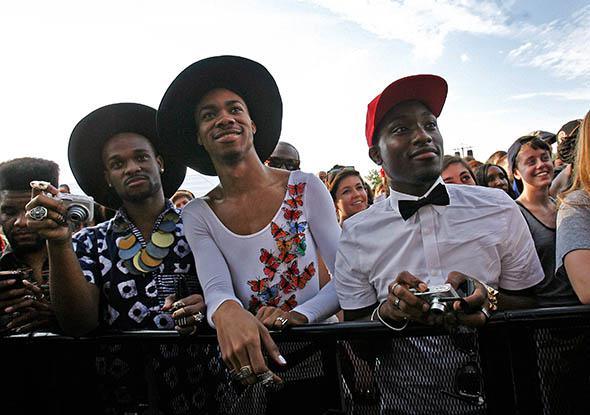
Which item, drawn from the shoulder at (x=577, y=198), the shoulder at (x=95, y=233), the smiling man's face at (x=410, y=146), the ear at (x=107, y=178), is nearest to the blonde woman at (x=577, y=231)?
the shoulder at (x=577, y=198)

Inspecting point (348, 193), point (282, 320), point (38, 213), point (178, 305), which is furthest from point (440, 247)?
point (348, 193)

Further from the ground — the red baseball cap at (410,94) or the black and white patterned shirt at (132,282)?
the red baseball cap at (410,94)

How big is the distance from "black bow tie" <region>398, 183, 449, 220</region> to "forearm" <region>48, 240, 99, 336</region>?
4.26ft

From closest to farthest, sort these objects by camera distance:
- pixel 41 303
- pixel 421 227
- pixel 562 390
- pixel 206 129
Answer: pixel 562 390 < pixel 421 227 < pixel 41 303 < pixel 206 129

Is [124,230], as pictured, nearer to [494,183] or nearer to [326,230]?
[326,230]

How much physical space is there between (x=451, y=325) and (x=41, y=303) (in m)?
1.62

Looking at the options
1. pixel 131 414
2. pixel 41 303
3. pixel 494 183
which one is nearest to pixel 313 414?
pixel 131 414

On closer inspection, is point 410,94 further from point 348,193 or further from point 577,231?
point 348,193

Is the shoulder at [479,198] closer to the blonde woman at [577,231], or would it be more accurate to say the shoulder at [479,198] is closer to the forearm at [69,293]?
the blonde woman at [577,231]

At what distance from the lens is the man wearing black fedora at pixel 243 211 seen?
6.07 ft

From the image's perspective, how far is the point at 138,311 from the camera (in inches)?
75.7

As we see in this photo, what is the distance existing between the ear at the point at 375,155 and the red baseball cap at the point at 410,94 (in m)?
0.10

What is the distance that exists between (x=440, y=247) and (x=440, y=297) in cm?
61

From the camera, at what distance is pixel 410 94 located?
204cm
